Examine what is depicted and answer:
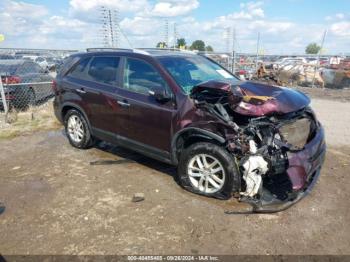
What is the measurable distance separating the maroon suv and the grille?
0.01m

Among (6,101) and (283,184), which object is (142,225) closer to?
(283,184)

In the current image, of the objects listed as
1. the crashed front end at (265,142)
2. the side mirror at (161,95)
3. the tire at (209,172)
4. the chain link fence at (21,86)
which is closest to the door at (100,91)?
the side mirror at (161,95)

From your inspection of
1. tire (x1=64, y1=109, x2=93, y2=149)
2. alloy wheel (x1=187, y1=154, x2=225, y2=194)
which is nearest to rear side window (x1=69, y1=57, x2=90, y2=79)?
tire (x1=64, y1=109, x2=93, y2=149)

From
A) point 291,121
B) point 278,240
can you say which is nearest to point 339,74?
point 291,121

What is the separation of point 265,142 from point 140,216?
1715mm

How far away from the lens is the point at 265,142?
3814 mm

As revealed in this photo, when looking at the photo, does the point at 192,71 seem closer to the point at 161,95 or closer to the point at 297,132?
the point at 161,95

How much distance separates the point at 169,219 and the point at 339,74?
15.0m

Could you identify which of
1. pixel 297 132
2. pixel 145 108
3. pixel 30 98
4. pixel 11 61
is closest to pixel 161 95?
pixel 145 108

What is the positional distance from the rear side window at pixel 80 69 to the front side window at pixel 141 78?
1.18 metres

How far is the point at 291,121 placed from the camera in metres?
4.09

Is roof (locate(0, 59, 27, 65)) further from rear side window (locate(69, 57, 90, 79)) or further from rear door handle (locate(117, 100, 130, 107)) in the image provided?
rear door handle (locate(117, 100, 130, 107))

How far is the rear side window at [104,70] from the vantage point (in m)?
5.22

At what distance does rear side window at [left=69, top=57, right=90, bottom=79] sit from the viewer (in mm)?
5848
